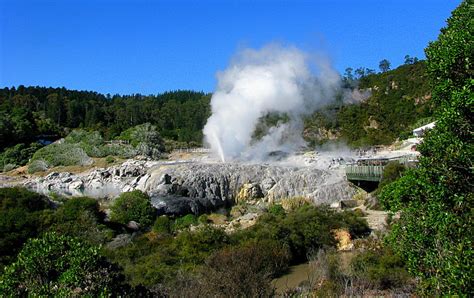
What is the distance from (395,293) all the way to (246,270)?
3.67 meters

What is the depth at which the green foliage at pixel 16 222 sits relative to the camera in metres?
16.9

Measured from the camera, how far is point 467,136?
22.6 feet

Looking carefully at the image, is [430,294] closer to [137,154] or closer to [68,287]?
[68,287]

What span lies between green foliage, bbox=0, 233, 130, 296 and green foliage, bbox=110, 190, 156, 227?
1602 centimetres

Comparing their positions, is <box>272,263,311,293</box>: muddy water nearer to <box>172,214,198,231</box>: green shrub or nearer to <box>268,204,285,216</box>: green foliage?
<box>268,204,285,216</box>: green foliage

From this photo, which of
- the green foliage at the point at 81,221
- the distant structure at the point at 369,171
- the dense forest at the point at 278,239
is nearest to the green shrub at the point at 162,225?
the dense forest at the point at 278,239

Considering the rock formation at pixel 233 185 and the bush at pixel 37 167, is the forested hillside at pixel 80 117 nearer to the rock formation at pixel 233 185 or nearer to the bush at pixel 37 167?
the bush at pixel 37 167

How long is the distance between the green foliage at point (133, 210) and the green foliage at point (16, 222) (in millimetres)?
3679

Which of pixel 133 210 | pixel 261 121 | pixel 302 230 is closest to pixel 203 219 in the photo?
pixel 133 210

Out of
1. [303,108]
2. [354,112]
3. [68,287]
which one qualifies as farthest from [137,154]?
[68,287]

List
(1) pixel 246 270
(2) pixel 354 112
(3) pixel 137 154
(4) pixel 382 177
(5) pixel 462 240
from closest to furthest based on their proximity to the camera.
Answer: (5) pixel 462 240, (1) pixel 246 270, (4) pixel 382 177, (3) pixel 137 154, (2) pixel 354 112

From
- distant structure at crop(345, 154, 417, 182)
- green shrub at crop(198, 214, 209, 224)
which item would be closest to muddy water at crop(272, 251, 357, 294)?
green shrub at crop(198, 214, 209, 224)

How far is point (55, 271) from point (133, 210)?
16.7 metres

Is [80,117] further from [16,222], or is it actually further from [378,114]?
[16,222]
